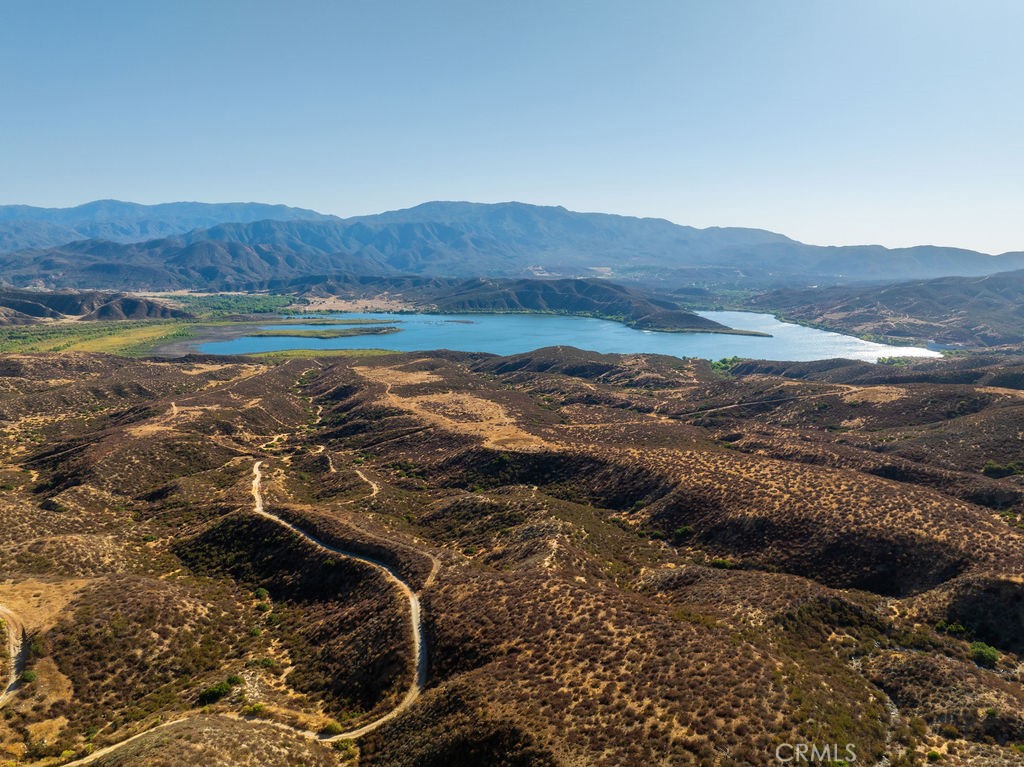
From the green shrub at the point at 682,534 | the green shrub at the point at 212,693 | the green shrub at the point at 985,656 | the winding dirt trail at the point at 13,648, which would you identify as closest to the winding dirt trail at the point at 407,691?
the winding dirt trail at the point at 13,648

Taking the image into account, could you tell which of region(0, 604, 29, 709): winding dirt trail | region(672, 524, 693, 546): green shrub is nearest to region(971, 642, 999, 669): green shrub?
region(672, 524, 693, 546): green shrub

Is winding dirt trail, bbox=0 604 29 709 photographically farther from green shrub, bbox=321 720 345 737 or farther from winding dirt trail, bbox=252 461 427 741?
winding dirt trail, bbox=252 461 427 741

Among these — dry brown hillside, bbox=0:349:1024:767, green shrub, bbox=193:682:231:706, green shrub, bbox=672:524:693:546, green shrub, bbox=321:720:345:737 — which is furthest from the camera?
green shrub, bbox=672:524:693:546

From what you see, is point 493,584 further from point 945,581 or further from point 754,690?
point 945,581

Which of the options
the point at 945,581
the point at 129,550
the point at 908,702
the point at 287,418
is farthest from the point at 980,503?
the point at 287,418

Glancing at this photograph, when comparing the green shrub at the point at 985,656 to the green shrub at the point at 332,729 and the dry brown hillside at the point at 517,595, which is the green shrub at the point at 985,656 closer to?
the dry brown hillside at the point at 517,595

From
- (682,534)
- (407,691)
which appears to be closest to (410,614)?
(407,691)
